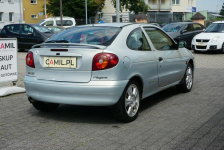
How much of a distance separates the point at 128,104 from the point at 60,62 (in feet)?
3.92

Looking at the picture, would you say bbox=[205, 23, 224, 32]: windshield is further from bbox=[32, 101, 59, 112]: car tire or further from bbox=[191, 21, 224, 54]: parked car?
bbox=[32, 101, 59, 112]: car tire

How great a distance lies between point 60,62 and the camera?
5613mm

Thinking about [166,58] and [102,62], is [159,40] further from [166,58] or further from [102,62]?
[102,62]

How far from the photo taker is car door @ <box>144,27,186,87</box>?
269 inches

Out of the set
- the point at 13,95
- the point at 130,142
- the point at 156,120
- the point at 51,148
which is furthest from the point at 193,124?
the point at 13,95

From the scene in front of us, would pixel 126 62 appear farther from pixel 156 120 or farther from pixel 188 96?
pixel 188 96

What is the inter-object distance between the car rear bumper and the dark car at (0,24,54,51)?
15208 millimetres

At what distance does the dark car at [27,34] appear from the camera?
20.7 m

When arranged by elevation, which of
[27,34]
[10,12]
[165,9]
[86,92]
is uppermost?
[165,9]

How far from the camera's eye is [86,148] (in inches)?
178

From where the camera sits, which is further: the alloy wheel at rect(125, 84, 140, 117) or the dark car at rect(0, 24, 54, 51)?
the dark car at rect(0, 24, 54, 51)

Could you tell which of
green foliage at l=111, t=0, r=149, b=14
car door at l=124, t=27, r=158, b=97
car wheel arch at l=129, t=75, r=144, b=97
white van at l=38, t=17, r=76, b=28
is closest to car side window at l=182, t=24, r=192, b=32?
white van at l=38, t=17, r=76, b=28

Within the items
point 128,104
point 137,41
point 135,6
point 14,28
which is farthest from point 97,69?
point 135,6

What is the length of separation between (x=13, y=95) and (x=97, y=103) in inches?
131
